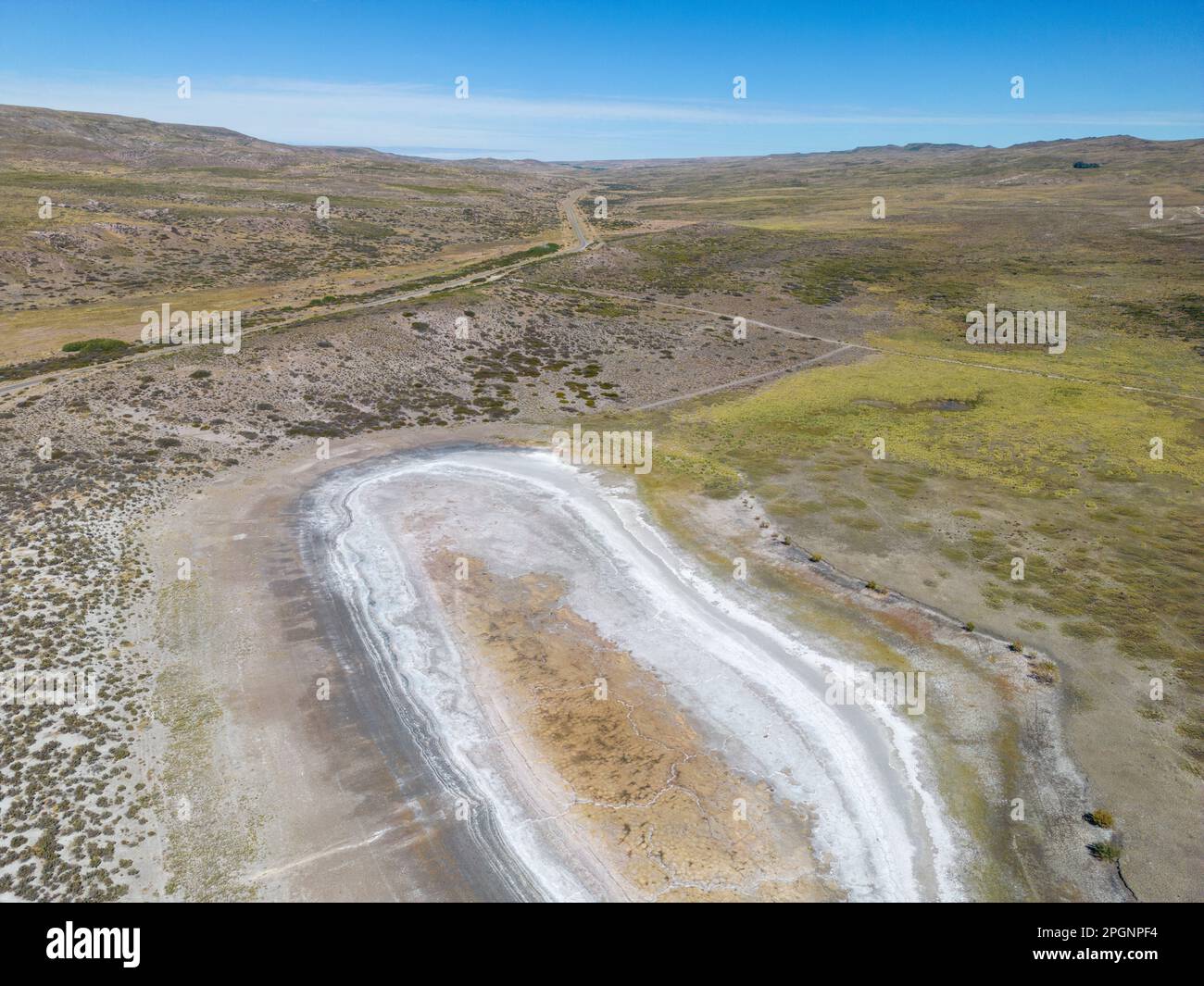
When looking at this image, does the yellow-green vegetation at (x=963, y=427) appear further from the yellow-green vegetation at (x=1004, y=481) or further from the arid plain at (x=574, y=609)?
the arid plain at (x=574, y=609)

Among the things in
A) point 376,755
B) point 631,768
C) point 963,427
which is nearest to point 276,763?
point 376,755

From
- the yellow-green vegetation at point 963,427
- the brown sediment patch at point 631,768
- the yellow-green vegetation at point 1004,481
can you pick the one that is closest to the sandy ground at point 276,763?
the brown sediment patch at point 631,768

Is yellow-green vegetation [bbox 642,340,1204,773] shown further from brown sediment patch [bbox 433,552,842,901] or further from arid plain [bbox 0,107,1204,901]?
brown sediment patch [bbox 433,552,842,901]

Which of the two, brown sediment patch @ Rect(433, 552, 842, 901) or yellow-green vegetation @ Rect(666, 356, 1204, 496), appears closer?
brown sediment patch @ Rect(433, 552, 842, 901)

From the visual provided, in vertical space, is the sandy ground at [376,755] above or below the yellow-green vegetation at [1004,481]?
below

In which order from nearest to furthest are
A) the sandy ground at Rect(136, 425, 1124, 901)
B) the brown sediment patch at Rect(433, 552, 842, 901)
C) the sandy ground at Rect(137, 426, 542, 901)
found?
the sandy ground at Rect(137, 426, 542, 901), the sandy ground at Rect(136, 425, 1124, 901), the brown sediment patch at Rect(433, 552, 842, 901)

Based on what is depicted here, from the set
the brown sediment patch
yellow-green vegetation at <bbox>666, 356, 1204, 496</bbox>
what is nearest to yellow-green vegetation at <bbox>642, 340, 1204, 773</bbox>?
yellow-green vegetation at <bbox>666, 356, 1204, 496</bbox>

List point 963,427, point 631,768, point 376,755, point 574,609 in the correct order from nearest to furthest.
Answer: point 631,768 → point 376,755 → point 574,609 → point 963,427

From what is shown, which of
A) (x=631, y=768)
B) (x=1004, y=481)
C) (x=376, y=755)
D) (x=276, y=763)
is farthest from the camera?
(x=1004, y=481)

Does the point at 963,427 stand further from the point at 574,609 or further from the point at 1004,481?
the point at 574,609
